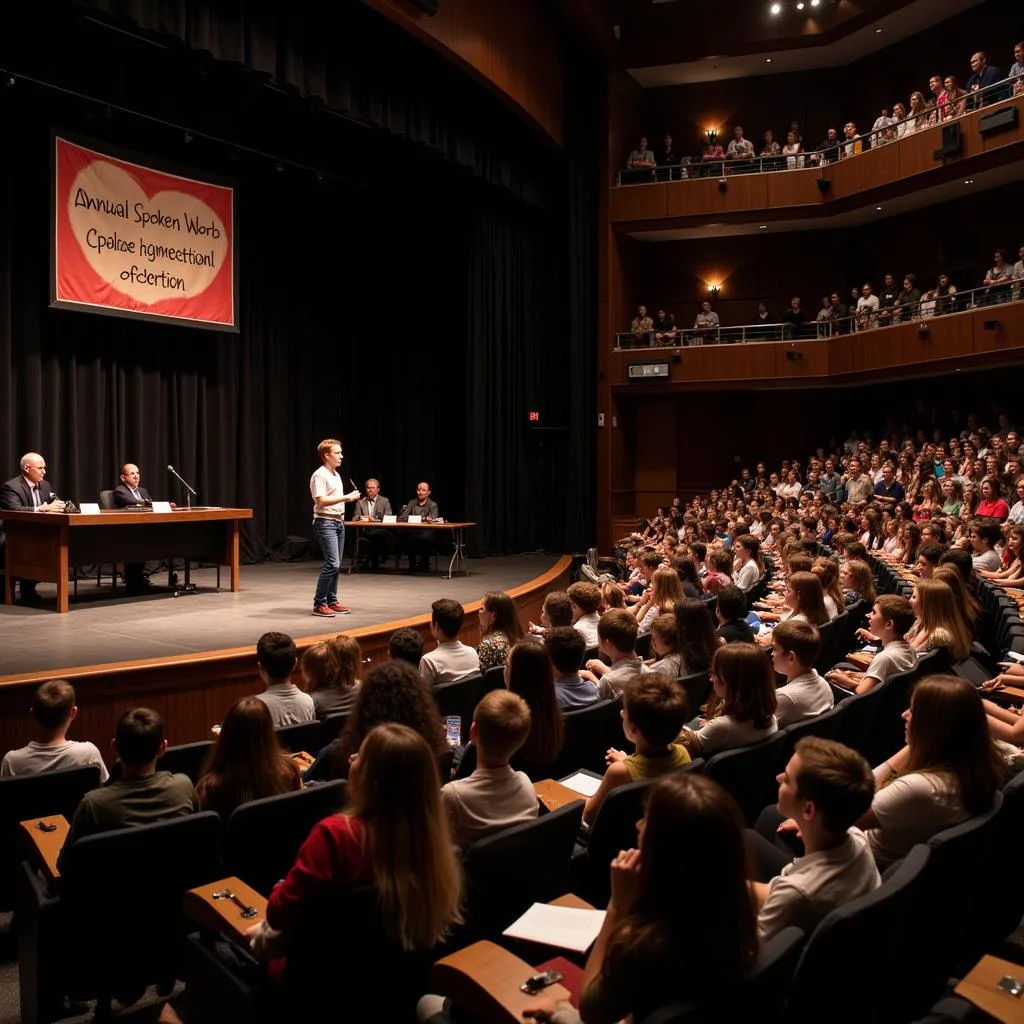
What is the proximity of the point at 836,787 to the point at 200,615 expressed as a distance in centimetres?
599

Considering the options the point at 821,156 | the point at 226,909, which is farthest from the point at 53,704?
the point at 821,156

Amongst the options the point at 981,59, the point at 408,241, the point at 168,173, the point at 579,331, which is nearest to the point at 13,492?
the point at 168,173

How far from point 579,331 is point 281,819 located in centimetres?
1320

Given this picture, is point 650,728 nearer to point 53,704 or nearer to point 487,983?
point 487,983

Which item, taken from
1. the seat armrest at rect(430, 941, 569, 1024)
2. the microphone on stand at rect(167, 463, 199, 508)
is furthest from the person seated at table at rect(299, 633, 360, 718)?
the microphone on stand at rect(167, 463, 199, 508)

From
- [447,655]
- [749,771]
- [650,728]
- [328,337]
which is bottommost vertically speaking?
[749,771]

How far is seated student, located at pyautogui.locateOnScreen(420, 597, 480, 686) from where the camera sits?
4.25 m

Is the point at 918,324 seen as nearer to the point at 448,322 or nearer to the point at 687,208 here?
the point at 687,208

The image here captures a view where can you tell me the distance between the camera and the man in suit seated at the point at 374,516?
11148mm

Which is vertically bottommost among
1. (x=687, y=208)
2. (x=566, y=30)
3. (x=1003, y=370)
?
(x=1003, y=370)

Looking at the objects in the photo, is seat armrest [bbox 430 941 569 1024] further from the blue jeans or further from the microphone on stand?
the microphone on stand

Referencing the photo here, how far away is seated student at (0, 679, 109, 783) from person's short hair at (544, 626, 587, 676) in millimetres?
1646

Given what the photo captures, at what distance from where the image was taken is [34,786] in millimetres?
3031

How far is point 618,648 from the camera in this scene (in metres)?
3.98
